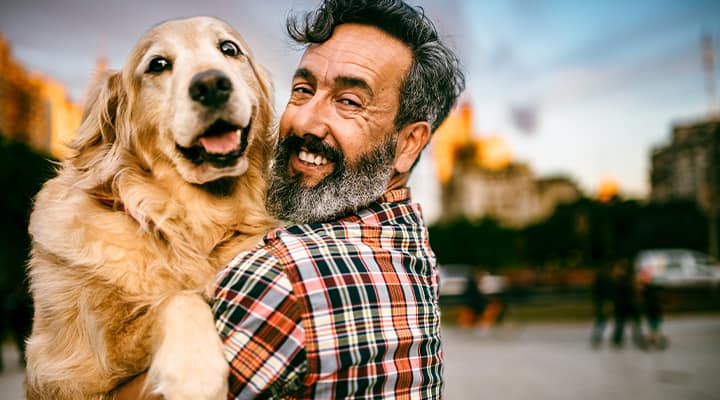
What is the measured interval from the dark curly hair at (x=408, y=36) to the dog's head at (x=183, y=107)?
1.26 feet

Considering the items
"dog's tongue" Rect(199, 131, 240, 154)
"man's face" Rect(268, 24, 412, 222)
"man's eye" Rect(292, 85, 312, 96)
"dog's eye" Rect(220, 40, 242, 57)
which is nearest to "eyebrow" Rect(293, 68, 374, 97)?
"man's face" Rect(268, 24, 412, 222)

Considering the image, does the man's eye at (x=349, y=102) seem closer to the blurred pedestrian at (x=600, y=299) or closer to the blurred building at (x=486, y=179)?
the blurred pedestrian at (x=600, y=299)

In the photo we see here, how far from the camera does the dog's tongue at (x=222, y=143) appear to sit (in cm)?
249

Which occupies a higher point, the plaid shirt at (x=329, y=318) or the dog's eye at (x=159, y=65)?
the dog's eye at (x=159, y=65)

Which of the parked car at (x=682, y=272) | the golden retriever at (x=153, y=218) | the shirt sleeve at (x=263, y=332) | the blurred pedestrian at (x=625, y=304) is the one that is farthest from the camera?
the parked car at (x=682, y=272)

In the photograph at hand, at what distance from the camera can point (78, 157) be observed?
2.60 metres

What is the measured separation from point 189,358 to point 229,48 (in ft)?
5.09

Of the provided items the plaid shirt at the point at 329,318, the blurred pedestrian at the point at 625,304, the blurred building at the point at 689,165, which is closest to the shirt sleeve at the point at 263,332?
the plaid shirt at the point at 329,318

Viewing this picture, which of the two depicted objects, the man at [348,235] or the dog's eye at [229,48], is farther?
the dog's eye at [229,48]

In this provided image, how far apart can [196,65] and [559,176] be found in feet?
430

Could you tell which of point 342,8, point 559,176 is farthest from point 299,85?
point 559,176

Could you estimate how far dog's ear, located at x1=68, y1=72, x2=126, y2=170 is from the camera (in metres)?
2.59

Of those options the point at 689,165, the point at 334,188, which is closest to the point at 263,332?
the point at 334,188

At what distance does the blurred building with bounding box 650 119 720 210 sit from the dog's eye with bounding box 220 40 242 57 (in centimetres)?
3037
